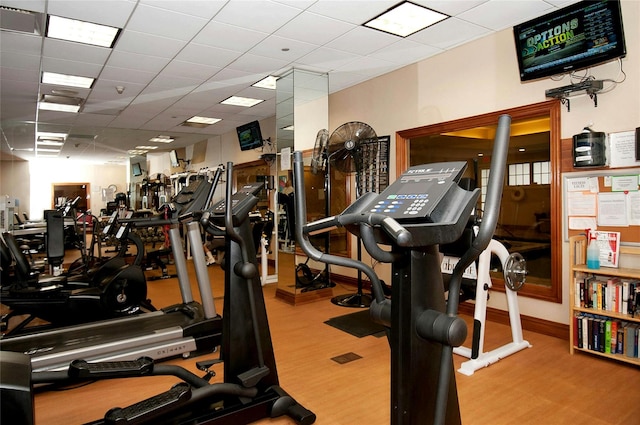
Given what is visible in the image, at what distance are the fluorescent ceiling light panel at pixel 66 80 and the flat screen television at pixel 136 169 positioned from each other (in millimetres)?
3513

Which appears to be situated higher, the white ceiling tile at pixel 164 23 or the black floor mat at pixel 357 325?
Answer: the white ceiling tile at pixel 164 23

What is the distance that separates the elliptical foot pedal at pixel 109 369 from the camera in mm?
1832

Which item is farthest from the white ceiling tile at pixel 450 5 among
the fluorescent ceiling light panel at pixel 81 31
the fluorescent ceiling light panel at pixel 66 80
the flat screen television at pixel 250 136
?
the flat screen television at pixel 250 136

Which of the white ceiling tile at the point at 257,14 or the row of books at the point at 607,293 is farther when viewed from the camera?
the white ceiling tile at the point at 257,14

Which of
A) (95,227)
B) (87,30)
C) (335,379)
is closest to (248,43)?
(87,30)

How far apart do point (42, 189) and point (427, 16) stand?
7741 mm

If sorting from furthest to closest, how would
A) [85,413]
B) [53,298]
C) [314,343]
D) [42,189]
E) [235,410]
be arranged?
[42,189] → [53,298] → [314,343] → [85,413] → [235,410]

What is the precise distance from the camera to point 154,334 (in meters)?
3.27

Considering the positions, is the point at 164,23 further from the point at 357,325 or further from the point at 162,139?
the point at 162,139

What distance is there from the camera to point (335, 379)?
2996 millimetres

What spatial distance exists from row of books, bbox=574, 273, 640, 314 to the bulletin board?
1.25 feet

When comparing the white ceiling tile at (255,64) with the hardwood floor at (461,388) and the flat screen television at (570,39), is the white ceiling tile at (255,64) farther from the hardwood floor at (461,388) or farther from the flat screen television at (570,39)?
the hardwood floor at (461,388)

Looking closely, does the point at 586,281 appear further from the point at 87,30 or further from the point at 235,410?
the point at 87,30

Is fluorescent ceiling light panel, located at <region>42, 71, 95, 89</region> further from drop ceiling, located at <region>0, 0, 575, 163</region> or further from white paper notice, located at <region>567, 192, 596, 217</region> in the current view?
white paper notice, located at <region>567, 192, 596, 217</region>
